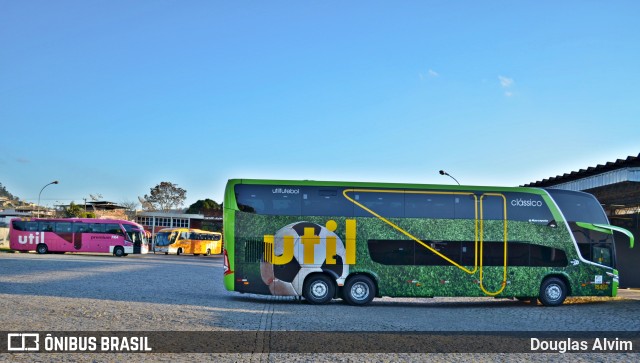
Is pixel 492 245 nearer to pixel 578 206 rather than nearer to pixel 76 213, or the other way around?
pixel 578 206

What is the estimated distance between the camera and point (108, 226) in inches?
1972

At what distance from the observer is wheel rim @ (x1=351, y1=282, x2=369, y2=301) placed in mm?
17109

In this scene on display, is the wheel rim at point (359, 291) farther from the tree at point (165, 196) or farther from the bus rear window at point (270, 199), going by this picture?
the tree at point (165, 196)

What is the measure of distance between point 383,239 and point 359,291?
1497 millimetres

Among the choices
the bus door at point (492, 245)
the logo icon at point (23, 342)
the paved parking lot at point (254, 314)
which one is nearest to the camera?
the logo icon at point (23, 342)

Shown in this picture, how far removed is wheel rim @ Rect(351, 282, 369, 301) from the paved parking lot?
407 mm

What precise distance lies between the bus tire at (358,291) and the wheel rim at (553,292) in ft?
15.9

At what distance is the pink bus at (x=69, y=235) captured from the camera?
1914 inches

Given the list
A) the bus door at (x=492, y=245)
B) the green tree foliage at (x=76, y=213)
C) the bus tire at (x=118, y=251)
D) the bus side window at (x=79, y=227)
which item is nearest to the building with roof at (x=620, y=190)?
the bus door at (x=492, y=245)

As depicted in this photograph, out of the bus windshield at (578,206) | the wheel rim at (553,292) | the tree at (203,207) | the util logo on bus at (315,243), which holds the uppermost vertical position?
the tree at (203,207)

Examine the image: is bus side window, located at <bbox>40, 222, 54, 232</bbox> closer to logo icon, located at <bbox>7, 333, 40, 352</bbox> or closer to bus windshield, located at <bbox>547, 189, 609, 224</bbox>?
bus windshield, located at <bbox>547, 189, 609, 224</bbox>

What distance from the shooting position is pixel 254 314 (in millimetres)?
13930

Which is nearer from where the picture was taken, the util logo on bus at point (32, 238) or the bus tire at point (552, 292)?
the bus tire at point (552, 292)

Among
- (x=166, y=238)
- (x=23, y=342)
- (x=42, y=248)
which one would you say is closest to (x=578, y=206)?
(x=23, y=342)
